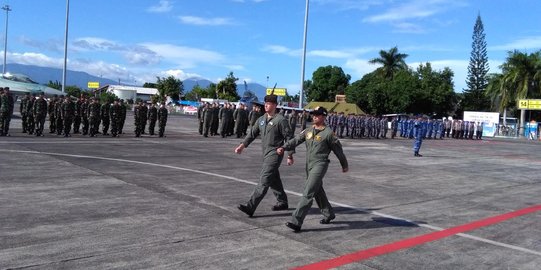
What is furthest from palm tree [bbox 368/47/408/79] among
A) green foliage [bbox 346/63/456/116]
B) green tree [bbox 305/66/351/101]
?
green tree [bbox 305/66/351/101]

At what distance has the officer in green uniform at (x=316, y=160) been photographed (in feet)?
22.0

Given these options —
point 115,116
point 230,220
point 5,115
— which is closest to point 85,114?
point 115,116

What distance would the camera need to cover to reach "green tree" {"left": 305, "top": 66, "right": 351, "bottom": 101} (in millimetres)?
105812

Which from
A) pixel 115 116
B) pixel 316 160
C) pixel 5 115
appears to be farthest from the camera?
pixel 115 116

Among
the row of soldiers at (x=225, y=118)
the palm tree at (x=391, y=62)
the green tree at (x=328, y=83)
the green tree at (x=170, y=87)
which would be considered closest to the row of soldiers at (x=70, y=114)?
the row of soldiers at (x=225, y=118)

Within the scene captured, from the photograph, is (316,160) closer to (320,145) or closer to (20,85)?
(320,145)

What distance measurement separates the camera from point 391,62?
289 feet

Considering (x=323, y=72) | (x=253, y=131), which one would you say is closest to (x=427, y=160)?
(x=253, y=131)

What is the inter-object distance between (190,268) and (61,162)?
826 cm

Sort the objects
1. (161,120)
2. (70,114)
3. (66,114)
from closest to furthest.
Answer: (66,114) → (70,114) → (161,120)

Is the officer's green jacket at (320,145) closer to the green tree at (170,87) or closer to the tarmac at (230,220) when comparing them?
the tarmac at (230,220)

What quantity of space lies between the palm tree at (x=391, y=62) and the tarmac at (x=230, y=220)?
76.2m

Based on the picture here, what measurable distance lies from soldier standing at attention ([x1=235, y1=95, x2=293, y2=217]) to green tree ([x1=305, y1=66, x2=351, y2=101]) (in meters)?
97.8

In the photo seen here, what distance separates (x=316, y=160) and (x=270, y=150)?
854mm
